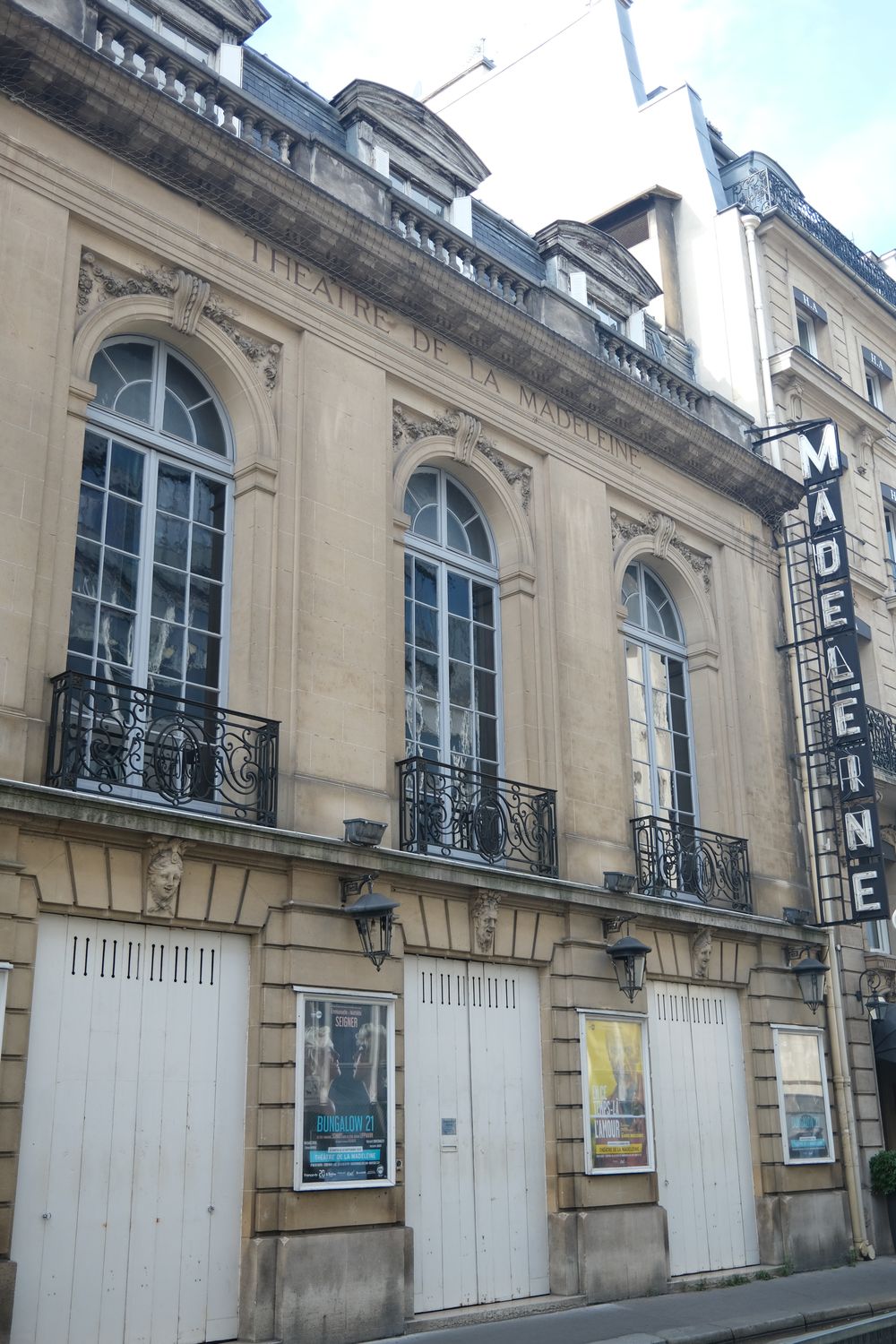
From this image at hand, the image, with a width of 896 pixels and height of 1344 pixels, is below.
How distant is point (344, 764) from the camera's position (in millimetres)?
11398

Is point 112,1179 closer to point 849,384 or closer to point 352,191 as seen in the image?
point 352,191

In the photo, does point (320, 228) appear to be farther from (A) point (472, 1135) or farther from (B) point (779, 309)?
(B) point (779, 309)

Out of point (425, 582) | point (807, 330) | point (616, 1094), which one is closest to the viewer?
point (616, 1094)

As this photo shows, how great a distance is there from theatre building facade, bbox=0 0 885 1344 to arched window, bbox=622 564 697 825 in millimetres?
76

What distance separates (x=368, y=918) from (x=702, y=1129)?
5364 millimetres

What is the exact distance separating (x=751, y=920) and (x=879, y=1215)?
13.2 feet

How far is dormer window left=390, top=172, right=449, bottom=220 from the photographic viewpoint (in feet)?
48.0

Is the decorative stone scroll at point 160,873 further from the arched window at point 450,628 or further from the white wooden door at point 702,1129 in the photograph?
the white wooden door at point 702,1129

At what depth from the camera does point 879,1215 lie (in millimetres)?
15859

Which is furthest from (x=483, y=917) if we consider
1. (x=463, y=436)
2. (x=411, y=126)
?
(x=411, y=126)

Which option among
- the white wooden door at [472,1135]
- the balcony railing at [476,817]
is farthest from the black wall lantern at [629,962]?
the white wooden door at [472,1135]

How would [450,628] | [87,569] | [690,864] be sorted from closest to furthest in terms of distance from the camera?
[87,569], [450,628], [690,864]

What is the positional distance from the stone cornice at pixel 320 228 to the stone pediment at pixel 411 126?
2034 mm

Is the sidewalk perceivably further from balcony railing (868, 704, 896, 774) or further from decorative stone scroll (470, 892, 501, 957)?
balcony railing (868, 704, 896, 774)
